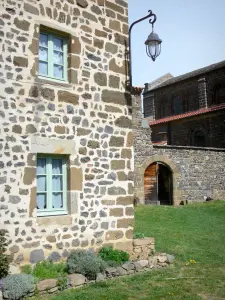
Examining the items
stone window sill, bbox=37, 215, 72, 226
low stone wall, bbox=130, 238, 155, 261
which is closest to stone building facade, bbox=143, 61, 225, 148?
low stone wall, bbox=130, 238, 155, 261

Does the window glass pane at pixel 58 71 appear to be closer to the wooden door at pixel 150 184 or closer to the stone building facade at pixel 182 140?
the stone building facade at pixel 182 140

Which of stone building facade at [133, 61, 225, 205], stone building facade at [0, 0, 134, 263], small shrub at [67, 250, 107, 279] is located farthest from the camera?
stone building facade at [133, 61, 225, 205]

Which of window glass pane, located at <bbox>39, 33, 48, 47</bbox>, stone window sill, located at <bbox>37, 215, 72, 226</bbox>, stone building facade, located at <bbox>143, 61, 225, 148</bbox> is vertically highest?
stone building facade, located at <bbox>143, 61, 225, 148</bbox>

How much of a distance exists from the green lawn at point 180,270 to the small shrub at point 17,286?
48cm

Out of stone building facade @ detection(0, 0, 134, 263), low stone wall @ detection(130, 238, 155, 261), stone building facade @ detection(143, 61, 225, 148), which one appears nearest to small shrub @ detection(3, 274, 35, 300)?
stone building facade @ detection(0, 0, 134, 263)

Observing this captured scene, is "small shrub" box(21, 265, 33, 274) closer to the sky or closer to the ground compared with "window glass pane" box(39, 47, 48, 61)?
closer to the ground

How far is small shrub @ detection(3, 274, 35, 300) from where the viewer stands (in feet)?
17.5

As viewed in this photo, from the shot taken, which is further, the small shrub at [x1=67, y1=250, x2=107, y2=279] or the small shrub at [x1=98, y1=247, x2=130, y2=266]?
the small shrub at [x1=98, y1=247, x2=130, y2=266]

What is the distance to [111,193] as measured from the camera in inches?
304

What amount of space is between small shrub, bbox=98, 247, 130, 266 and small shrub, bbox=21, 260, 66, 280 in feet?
3.14

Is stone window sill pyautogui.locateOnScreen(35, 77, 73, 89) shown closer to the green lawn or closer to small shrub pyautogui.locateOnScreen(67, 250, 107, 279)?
small shrub pyautogui.locateOnScreen(67, 250, 107, 279)

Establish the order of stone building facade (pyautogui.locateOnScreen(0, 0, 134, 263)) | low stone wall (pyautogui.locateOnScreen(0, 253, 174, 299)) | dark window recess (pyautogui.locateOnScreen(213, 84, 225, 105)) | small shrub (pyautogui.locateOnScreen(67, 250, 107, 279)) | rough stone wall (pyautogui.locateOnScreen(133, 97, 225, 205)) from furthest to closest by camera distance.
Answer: dark window recess (pyautogui.locateOnScreen(213, 84, 225, 105)) → rough stone wall (pyautogui.locateOnScreen(133, 97, 225, 205)) → small shrub (pyautogui.locateOnScreen(67, 250, 107, 279)) → stone building facade (pyautogui.locateOnScreen(0, 0, 134, 263)) → low stone wall (pyautogui.locateOnScreen(0, 253, 174, 299))

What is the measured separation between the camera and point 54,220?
22.0ft

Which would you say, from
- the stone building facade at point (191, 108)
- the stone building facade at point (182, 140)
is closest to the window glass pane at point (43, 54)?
the stone building facade at point (182, 140)
